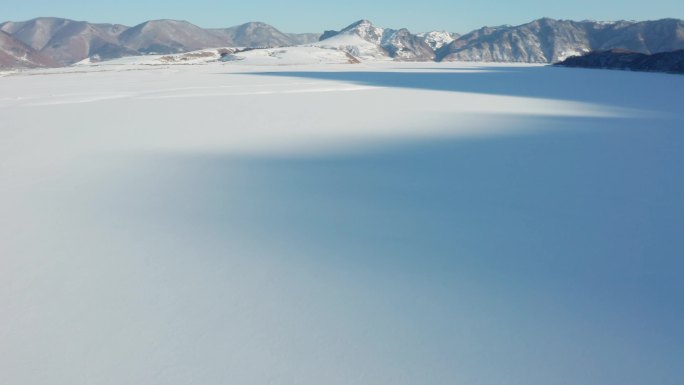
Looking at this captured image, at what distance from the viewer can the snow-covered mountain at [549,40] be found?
84.5 m

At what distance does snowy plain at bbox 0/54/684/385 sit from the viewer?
149cm

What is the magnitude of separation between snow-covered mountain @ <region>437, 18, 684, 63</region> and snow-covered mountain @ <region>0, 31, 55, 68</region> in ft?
219

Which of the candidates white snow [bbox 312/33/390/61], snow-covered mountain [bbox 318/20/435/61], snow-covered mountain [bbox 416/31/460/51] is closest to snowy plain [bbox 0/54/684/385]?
white snow [bbox 312/33/390/61]

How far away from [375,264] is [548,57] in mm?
99801

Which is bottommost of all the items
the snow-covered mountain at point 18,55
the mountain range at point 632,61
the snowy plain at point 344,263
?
the snow-covered mountain at point 18,55

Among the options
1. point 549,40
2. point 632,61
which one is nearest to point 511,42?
point 549,40

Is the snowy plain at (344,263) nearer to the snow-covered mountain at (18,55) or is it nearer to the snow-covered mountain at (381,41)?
the snow-covered mountain at (381,41)

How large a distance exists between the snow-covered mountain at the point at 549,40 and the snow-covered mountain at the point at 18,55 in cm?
6663

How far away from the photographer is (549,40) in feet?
319

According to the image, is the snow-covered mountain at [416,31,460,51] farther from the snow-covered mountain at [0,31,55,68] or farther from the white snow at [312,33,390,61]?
the snow-covered mountain at [0,31,55,68]

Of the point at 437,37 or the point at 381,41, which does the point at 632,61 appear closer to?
the point at 381,41

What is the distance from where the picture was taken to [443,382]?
1.39 m

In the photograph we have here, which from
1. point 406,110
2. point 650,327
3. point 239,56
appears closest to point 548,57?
point 239,56

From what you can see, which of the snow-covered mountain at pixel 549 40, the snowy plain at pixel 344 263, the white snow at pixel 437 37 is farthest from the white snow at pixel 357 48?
the snowy plain at pixel 344 263
